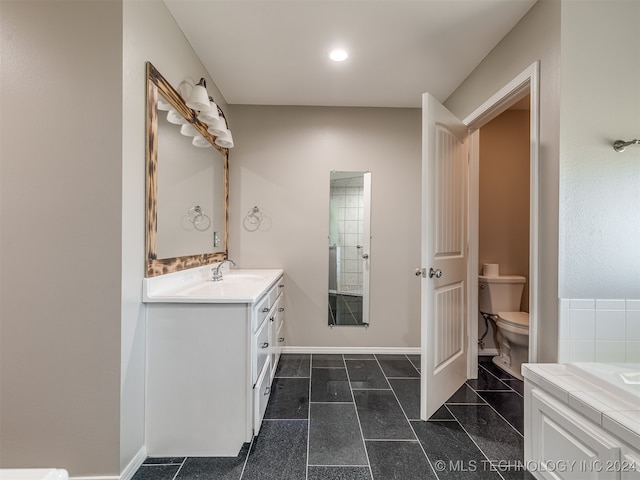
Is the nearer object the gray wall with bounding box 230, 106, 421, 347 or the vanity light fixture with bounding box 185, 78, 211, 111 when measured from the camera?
the vanity light fixture with bounding box 185, 78, 211, 111

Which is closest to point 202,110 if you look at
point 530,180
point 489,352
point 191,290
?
point 191,290

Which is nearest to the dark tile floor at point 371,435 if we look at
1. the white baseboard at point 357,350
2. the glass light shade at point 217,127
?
the white baseboard at point 357,350

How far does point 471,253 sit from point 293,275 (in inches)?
63.7

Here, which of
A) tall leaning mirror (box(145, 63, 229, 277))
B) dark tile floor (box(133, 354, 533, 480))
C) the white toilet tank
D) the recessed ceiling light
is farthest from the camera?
the white toilet tank

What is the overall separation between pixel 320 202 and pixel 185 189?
1.31 m

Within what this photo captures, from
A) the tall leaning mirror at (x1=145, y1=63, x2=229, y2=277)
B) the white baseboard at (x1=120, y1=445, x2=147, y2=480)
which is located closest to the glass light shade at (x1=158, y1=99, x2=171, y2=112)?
the tall leaning mirror at (x1=145, y1=63, x2=229, y2=277)

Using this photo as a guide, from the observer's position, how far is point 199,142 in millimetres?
2156

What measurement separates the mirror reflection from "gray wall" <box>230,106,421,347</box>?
42 cm

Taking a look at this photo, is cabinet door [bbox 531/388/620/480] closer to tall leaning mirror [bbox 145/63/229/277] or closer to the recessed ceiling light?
tall leaning mirror [bbox 145/63/229/277]

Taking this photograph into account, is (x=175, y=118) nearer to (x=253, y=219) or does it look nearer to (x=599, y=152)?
(x=253, y=219)

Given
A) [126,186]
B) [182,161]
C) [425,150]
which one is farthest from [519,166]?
[126,186]

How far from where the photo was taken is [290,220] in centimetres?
289

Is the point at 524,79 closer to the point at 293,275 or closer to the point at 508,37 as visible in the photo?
the point at 508,37

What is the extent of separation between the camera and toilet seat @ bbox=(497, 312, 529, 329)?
2.26 meters
